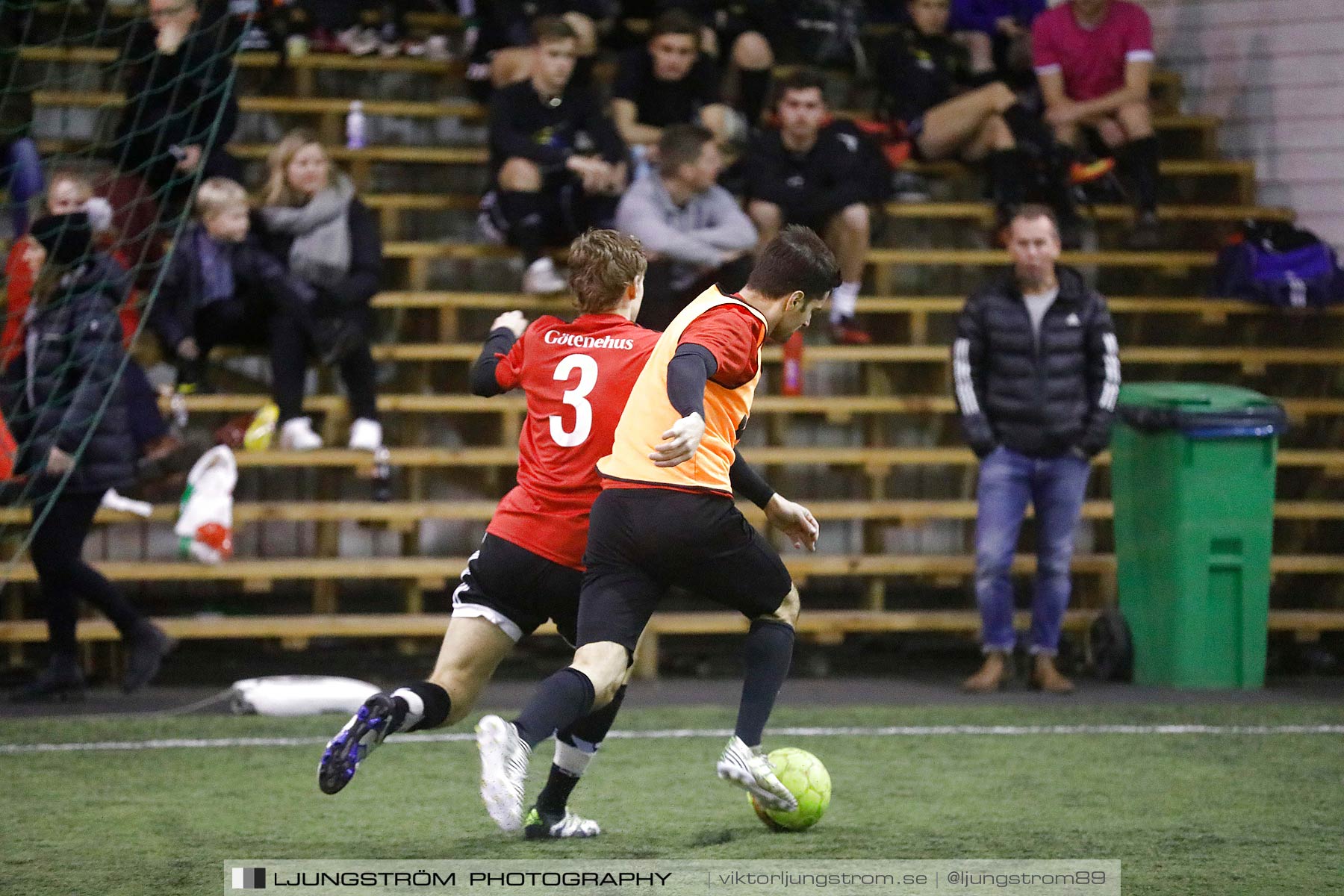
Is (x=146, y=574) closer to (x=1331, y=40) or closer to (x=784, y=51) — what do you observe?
(x=784, y=51)

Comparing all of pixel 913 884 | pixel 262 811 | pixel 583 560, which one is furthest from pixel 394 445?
pixel 913 884

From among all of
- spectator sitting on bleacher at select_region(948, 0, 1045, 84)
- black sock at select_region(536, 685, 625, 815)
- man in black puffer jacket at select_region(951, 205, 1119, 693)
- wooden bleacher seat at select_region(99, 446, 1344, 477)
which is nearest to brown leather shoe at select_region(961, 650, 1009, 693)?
man in black puffer jacket at select_region(951, 205, 1119, 693)

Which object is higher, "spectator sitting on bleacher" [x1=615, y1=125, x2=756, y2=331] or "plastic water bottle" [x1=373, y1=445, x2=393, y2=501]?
"spectator sitting on bleacher" [x1=615, y1=125, x2=756, y2=331]

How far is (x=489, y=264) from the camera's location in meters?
11.1

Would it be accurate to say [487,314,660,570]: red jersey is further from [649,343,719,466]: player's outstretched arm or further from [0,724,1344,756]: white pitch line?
[0,724,1344,756]: white pitch line

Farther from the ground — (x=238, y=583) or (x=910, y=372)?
(x=910, y=372)

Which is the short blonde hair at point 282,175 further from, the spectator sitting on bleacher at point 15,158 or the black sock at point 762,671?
the black sock at point 762,671

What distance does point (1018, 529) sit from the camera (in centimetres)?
860

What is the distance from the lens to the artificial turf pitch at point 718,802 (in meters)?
5.09

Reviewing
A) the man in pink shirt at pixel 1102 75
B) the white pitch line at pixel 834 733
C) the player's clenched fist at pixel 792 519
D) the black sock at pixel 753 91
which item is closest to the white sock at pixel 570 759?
the player's clenched fist at pixel 792 519

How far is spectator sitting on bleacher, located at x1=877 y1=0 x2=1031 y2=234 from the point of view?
37.2ft

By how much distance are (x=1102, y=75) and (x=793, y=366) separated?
125 inches

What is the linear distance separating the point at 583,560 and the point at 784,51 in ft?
27.1

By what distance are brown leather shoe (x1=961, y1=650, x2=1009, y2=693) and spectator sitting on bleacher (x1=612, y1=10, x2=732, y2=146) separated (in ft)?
12.2
